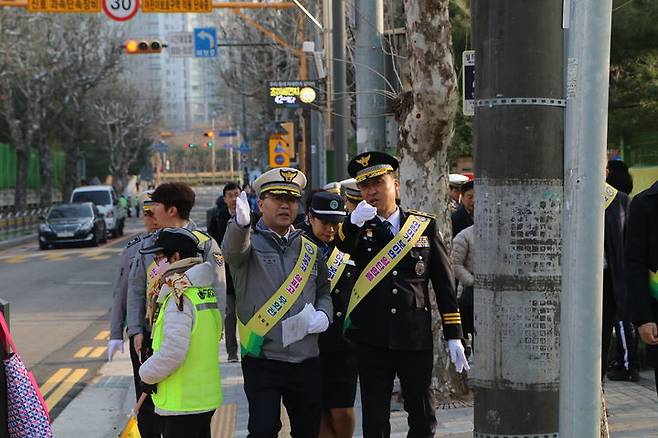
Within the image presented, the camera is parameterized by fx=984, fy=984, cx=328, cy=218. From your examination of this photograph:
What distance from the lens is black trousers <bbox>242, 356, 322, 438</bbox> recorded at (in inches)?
200

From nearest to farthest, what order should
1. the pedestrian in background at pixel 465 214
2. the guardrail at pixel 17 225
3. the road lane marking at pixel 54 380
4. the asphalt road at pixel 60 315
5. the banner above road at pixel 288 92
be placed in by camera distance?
the pedestrian in background at pixel 465 214
the road lane marking at pixel 54 380
the asphalt road at pixel 60 315
the banner above road at pixel 288 92
the guardrail at pixel 17 225

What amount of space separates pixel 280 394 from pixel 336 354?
31.7 inches

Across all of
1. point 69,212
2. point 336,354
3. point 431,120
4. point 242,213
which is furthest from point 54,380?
point 69,212

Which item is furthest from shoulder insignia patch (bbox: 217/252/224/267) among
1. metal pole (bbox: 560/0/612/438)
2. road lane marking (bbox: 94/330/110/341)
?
road lane marking (bbox: 94/330/110/341)

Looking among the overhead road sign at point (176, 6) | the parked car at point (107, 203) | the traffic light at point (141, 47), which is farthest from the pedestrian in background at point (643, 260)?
the parked car at point (107, 203)

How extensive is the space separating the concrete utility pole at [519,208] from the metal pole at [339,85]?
1032 centimetres

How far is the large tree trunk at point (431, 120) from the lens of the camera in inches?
301

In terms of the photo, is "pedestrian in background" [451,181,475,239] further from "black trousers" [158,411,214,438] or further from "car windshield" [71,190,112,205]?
"car windshield" [71,190,112,205]

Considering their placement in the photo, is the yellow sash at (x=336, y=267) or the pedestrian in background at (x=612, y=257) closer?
the yellow sash at (x=336, y=267)

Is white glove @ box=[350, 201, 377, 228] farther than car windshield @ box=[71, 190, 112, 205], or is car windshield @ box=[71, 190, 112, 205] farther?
car windshield @ box=[71, 190, 112, 205]

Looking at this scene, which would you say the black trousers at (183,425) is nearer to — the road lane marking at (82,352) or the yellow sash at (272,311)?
the yellow sash at (272,311)

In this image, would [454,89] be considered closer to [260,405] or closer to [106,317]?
[260,405]

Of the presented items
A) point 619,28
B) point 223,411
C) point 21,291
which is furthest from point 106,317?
point 619,28

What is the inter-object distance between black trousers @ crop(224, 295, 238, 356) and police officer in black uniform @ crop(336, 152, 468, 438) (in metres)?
0.93
